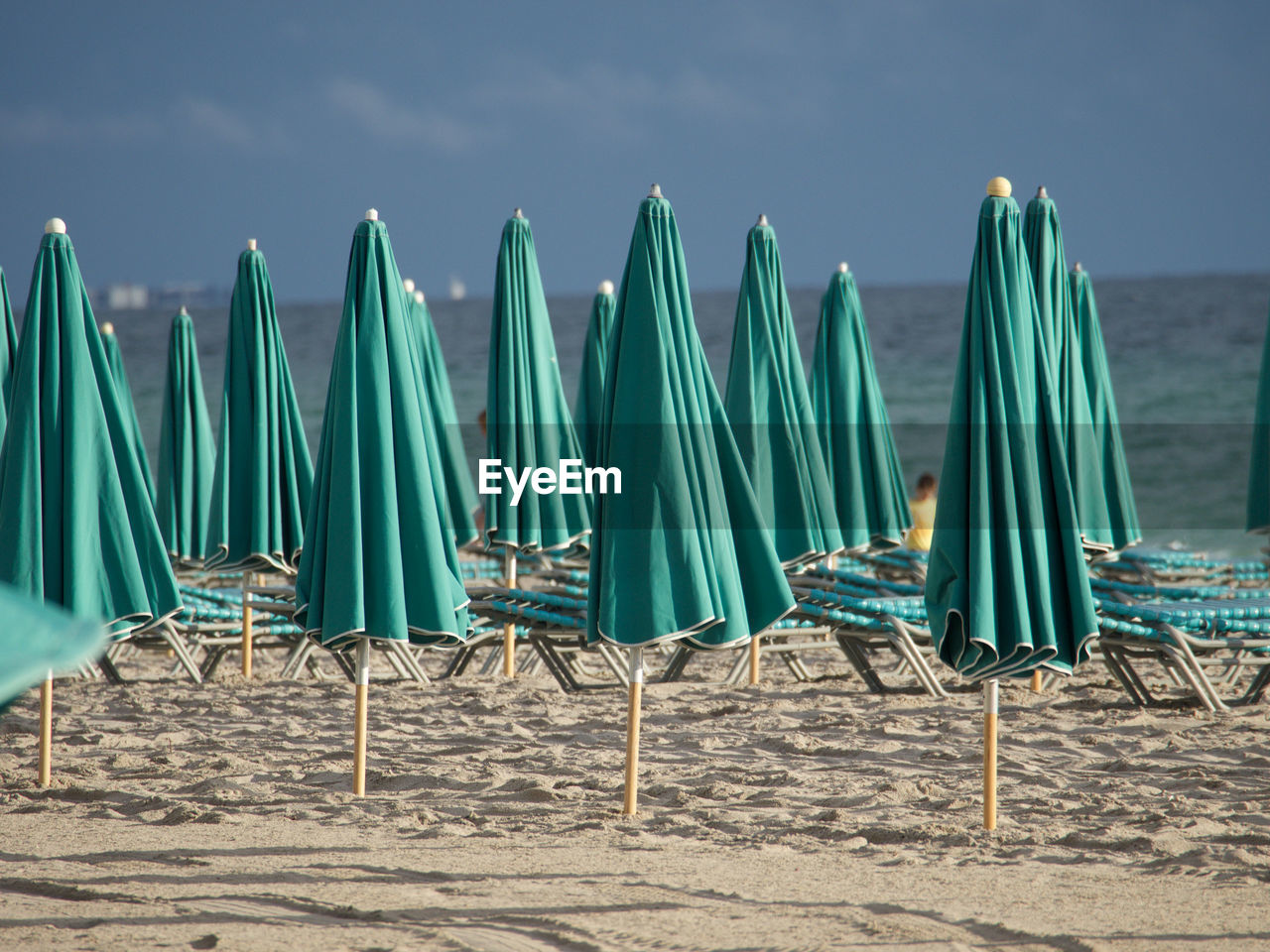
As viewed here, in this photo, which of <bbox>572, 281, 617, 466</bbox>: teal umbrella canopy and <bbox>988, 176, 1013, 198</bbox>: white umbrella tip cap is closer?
<bbox>988, 176, 1013, 198</bbox>: white umbrella tip cap

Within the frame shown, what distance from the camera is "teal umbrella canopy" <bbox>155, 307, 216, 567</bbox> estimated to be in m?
7.76

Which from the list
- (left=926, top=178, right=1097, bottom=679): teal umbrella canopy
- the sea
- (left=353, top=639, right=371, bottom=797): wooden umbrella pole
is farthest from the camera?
the sea

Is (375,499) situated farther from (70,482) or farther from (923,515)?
(923,515)

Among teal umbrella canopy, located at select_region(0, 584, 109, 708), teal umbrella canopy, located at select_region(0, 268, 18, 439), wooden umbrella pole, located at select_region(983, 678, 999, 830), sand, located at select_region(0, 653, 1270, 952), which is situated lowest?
sand, located at select_region(0, 653, 1270, 952)

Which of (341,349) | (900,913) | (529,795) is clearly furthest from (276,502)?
(900,913)

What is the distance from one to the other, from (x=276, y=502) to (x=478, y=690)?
4.98 ft

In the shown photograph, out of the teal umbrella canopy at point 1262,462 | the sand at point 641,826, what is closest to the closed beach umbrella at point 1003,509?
the sand at point 641,826

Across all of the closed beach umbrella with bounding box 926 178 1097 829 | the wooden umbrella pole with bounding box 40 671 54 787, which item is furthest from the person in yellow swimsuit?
the wooden umbrella pole with bounding box 40 671 54 787

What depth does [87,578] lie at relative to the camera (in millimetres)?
4363

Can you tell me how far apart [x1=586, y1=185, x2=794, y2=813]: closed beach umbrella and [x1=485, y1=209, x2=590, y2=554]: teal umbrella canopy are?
8.91 feet

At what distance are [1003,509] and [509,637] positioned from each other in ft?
12.6

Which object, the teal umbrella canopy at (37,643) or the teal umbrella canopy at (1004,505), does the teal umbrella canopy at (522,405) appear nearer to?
the teal umbrella canopy at (1004,505)

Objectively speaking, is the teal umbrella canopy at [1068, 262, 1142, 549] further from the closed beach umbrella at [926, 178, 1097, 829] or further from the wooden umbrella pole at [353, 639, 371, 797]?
the wooden umbrella pole at [353, 639, 371, 797]

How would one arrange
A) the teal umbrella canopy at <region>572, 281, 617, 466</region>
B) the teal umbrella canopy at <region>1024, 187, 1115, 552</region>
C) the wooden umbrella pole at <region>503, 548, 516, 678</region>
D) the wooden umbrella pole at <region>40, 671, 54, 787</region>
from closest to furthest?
the wooden umbrella pole at <region>40, 671, 54, 787</region>
the teal umbrella canopy at <region>1024, 187, 1115, 552</region>
the wooden umbrella pole at <region>503, 548, 516, 678</region>
the teal umbrella canopy at <region>572, 281, 617, 466</region>
